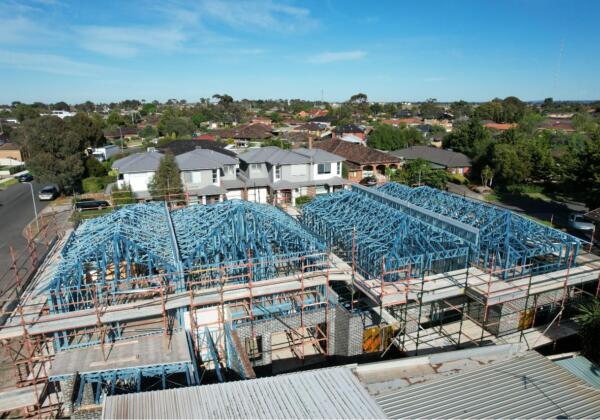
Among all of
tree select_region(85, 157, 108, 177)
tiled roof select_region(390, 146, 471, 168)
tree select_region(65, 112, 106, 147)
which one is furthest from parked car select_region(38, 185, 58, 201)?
tiled roof select_region(390, 146, 471, 168)

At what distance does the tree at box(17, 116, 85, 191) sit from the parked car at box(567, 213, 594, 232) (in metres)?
44.5

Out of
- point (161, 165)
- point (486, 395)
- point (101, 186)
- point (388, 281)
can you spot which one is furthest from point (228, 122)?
point (486, 395)

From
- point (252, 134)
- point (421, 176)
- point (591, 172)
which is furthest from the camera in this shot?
point (252, 134)

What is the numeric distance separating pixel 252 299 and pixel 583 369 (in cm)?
1073

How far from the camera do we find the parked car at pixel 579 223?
30.3m

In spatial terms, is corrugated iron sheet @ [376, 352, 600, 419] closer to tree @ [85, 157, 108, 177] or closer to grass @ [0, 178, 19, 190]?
tree @ [85, 157, 108, 177]

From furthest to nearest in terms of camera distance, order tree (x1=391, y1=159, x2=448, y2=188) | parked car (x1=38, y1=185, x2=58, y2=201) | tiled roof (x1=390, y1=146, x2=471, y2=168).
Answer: tiled roof (x1=390, y1=146, x2=471, y2=168)
tree (x1=391, y1=159, x2=448, y2=188)
parked car (x1=38, y1=185, x2=58, y2=201)

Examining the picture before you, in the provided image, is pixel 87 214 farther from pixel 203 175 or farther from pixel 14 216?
pixel 203 175

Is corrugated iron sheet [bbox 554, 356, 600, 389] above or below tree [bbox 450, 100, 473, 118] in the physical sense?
below

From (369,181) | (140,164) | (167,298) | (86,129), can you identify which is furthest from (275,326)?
(86,129)

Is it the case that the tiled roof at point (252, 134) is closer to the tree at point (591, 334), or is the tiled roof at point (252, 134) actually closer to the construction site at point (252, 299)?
the construction site at point (252, 299)

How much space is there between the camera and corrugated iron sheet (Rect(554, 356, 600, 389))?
10680 millimetres

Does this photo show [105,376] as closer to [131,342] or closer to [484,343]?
[131,342]

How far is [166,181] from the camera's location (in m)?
32.4
